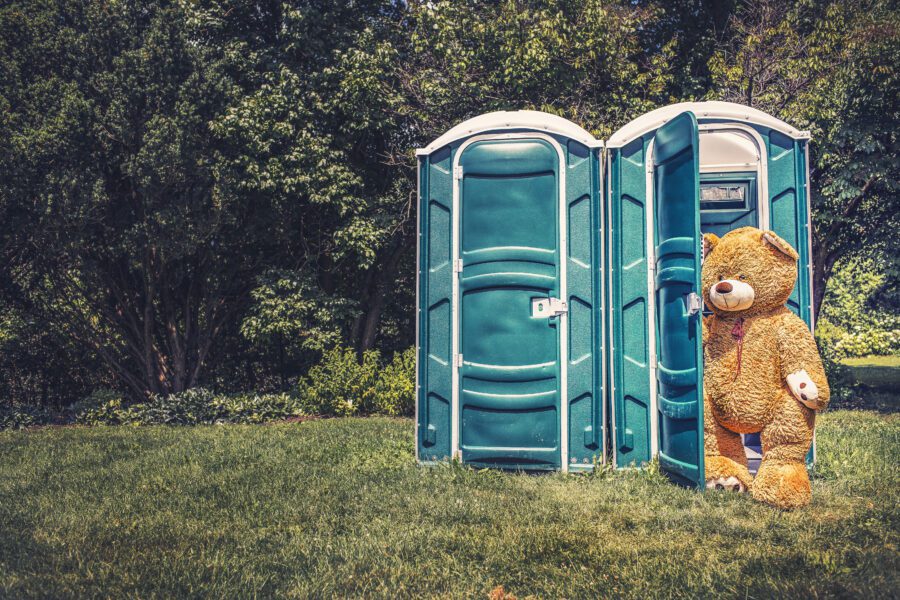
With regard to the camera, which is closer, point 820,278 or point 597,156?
point 597,156

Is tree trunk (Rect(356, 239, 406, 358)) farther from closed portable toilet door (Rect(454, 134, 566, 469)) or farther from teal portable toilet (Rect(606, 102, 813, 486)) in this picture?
teal portable toilet (Rect(606, 102, 813, 486))

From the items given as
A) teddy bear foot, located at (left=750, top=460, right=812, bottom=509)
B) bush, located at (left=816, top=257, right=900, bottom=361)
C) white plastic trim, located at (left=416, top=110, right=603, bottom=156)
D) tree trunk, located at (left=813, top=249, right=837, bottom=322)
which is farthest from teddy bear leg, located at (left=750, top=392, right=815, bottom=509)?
bush, located at (left=816, top=257, right=900, bottom=361)

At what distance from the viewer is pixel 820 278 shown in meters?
12.2

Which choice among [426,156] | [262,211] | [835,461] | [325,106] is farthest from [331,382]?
[835,461]

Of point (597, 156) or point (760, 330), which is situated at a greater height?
point (597, 156)

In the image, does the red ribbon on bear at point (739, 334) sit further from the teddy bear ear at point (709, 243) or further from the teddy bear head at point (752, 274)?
the teddy bear ear at point (709, 243)

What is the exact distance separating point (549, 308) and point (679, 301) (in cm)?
99

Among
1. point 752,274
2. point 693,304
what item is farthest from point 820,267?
point 693,304

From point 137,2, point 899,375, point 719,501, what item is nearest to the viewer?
point 719,501

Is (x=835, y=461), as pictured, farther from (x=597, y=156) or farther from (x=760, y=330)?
(x=597, y=156)

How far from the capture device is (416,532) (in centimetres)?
413

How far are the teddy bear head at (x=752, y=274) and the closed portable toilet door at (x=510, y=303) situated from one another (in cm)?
121

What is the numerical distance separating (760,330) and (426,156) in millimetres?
2828

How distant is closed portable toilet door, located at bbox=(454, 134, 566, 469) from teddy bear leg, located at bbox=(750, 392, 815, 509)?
148 cm
